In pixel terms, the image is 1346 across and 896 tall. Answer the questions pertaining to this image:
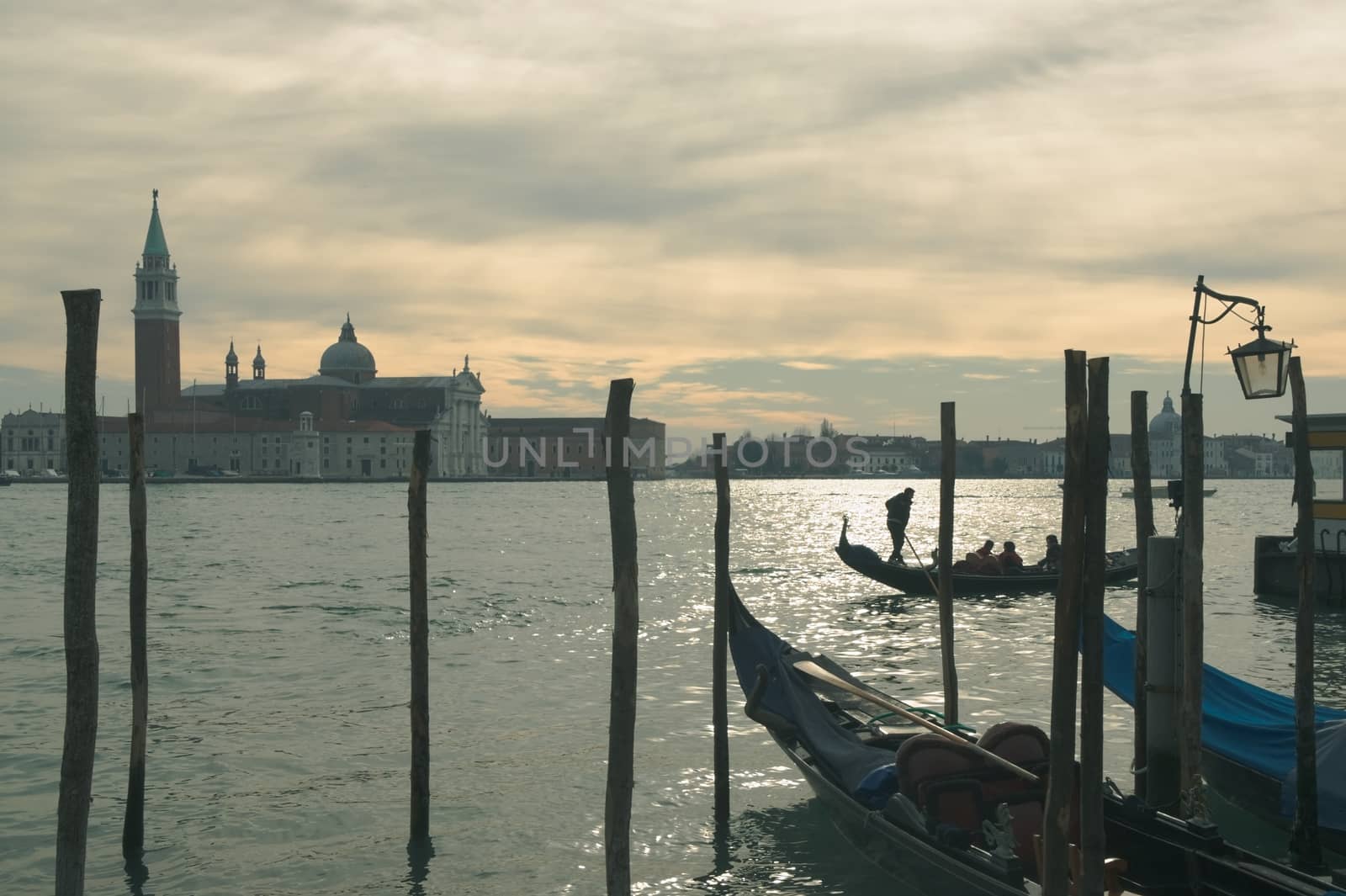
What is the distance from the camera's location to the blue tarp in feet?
19.6

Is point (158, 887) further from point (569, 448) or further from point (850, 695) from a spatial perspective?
point (569, 448)

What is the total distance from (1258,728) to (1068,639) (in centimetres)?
279

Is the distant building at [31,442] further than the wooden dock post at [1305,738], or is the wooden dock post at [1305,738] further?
the distant building at [31,442]

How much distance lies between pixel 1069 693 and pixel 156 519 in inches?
1867

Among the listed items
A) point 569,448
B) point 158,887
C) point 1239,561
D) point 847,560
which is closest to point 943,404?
point 158,887

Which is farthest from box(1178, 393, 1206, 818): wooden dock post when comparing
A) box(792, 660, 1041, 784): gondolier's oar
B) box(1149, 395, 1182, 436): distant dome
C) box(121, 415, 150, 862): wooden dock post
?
box(1149, 395, 1182, 436): distant dome

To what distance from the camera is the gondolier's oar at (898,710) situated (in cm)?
529

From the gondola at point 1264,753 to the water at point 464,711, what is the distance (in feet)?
4.87

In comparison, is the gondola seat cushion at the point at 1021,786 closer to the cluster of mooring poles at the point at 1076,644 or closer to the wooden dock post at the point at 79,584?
the cluster of mooring poles at the point at 1076,644

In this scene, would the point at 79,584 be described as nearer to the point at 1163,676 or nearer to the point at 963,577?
the point at 1163,676

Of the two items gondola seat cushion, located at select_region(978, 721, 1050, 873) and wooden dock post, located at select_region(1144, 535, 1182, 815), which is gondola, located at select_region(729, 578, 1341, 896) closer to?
gondola seat cushion, located at select_region(978, 721, 1050, 873)

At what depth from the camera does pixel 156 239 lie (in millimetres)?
89938

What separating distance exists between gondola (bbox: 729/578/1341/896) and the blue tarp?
1.19m

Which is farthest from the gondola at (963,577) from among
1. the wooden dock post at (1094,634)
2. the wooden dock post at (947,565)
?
the wooden dock post at (1094,634)
